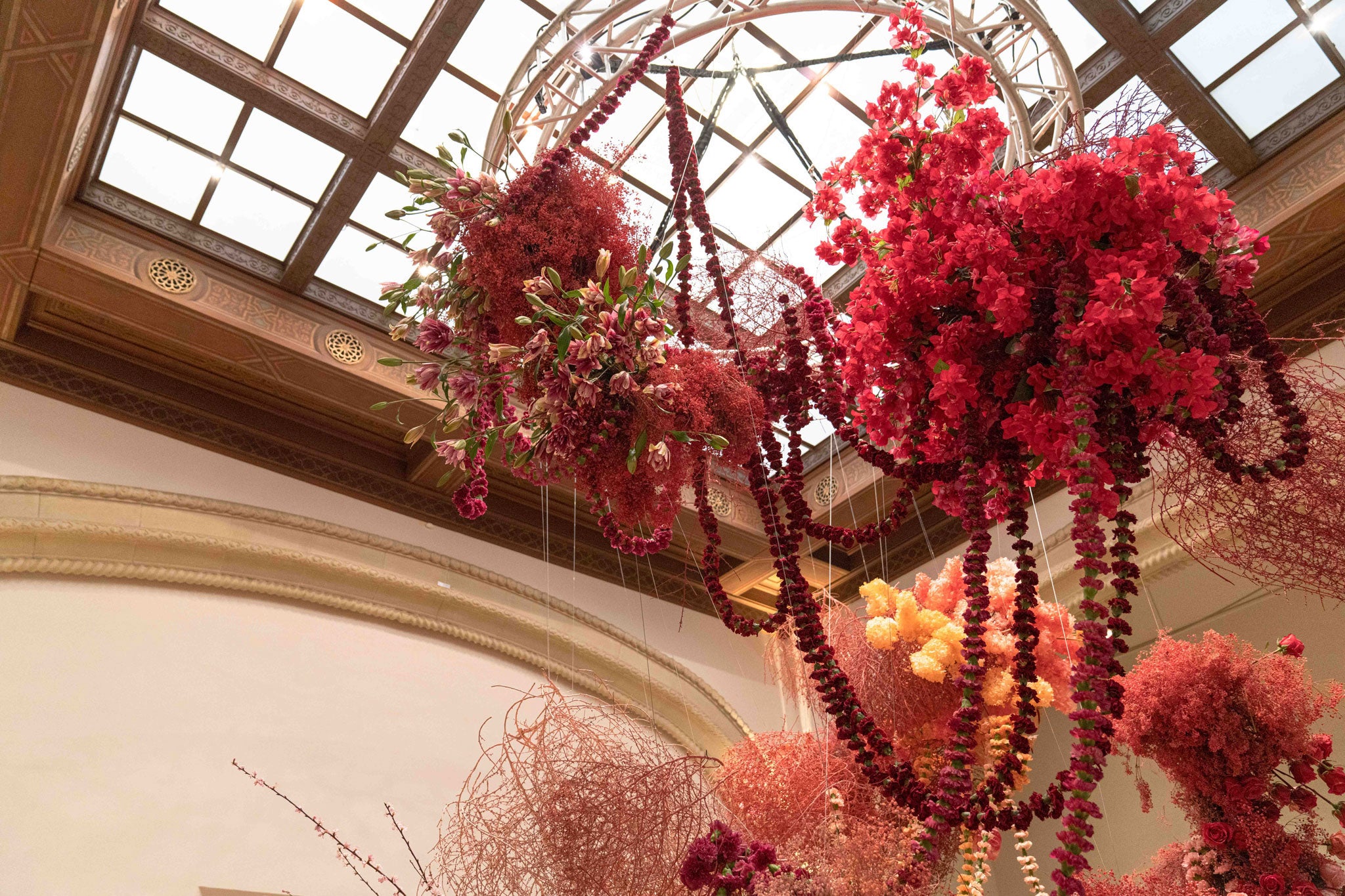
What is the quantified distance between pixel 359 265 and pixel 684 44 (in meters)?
3.10

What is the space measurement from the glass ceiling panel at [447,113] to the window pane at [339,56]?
0.23 metres

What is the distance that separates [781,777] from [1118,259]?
4.66 ft

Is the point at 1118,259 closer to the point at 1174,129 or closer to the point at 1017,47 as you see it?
the point at 1174,129

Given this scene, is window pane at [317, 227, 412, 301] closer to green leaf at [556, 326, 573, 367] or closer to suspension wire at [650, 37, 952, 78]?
suspension wire at [650, 37, 952, 78]

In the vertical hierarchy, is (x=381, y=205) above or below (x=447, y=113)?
below

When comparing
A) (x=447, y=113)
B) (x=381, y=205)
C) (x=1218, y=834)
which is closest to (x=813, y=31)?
(x=447, y=113)

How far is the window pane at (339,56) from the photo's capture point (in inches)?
186

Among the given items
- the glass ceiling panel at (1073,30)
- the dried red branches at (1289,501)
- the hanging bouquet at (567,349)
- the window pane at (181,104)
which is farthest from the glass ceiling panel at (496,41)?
the dried red branches at (1289,501)

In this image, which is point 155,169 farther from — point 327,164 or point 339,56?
point 339,56

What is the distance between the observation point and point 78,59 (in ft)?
12.5

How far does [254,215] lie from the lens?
548 cm

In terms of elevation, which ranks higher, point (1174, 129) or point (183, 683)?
point (183, 683)

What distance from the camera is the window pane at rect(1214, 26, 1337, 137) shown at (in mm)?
4746

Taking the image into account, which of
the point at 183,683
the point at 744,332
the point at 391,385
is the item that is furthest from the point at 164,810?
the point at 744,332
